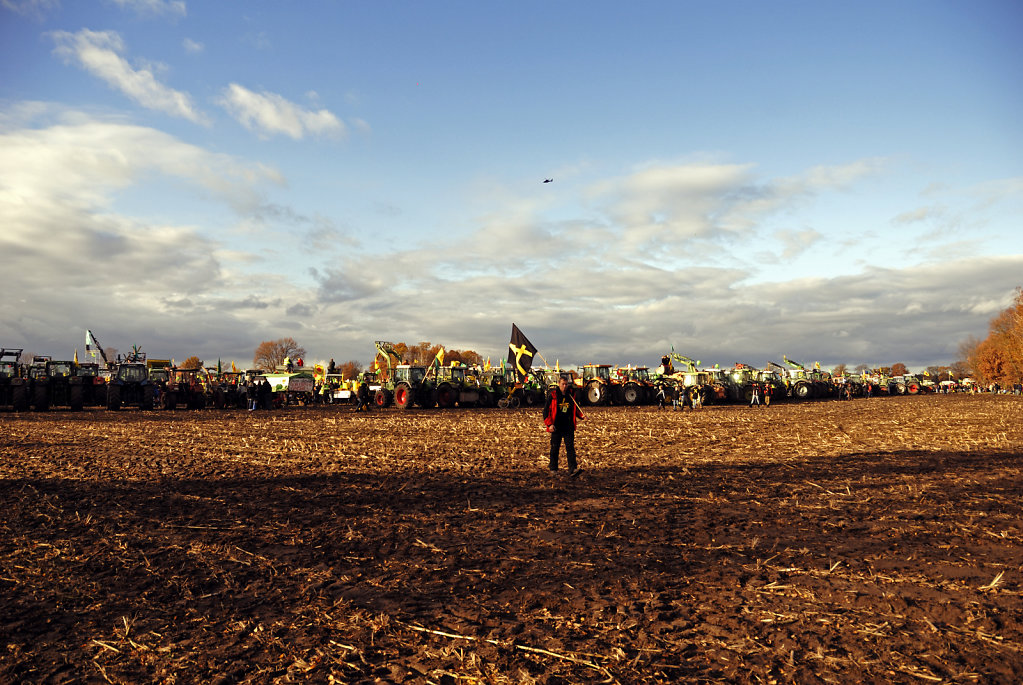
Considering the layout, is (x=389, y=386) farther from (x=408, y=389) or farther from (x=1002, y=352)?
(x=1002, y=352)

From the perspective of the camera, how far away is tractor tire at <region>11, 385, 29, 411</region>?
98.3 feet

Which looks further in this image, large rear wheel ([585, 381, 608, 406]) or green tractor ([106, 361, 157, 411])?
large rear wheel ([585, 381, 608, 406])

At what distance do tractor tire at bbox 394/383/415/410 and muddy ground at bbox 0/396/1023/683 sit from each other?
2021 cm

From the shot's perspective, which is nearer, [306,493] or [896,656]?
[896,656]

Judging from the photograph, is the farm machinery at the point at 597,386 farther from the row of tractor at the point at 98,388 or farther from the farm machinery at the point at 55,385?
the farm machinery at the point at 55,385

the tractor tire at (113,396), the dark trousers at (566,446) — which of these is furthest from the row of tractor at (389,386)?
the dark trousers at (566,446)

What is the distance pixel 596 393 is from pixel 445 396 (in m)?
8.15

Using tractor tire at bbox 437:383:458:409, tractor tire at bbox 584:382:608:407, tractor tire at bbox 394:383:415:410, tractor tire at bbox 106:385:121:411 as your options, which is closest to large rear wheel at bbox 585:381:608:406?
Result: tractor tire at bbox 584:382:608:407

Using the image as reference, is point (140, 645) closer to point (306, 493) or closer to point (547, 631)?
point (547, 631)

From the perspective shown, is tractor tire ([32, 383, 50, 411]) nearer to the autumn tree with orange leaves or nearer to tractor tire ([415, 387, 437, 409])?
tractor tire ([415, 387, 437, 409])

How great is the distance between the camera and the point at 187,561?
6.28 m

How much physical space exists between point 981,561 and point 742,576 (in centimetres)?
219

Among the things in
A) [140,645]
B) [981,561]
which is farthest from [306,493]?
[981,561]

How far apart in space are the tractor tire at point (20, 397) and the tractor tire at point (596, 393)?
25.2 metres
